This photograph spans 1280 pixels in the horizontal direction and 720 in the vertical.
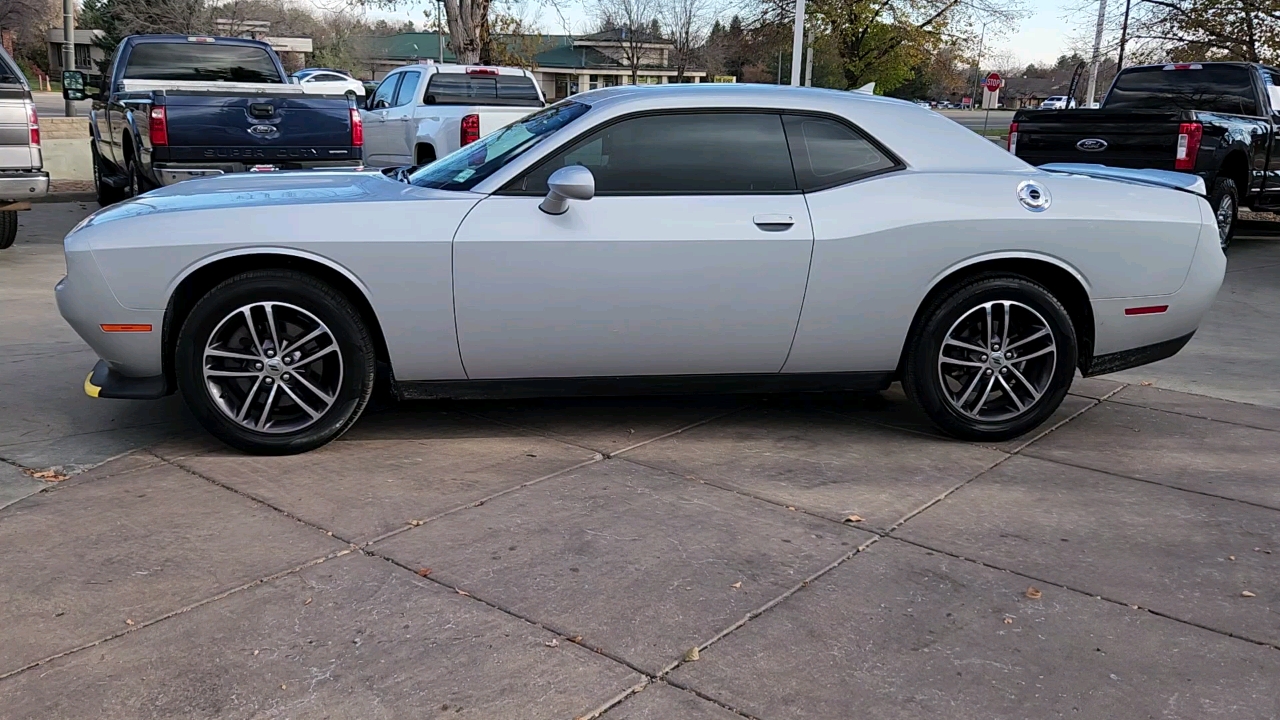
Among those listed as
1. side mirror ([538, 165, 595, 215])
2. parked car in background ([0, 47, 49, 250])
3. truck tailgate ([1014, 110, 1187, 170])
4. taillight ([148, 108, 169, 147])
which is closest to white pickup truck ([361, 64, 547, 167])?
taillight ([148, 108, 169, 147])

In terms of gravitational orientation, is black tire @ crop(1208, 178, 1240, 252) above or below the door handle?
below

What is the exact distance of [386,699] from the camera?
288 centimetres

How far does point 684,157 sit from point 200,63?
9.52 metres

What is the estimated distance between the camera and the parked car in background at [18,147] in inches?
332

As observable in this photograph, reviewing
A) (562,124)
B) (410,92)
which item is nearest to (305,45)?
(410,92)

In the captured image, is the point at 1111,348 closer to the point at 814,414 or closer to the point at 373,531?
the point at 814,414

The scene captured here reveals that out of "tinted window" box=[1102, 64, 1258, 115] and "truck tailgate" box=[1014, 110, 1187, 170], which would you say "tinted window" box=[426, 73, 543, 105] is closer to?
"truck tailgate" box=[1014, 110, 1187, 170]

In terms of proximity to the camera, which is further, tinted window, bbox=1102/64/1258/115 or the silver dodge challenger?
tinted window, bbox=1102/64/1258/115

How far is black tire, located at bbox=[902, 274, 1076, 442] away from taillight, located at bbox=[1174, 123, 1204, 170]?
6.63 meters

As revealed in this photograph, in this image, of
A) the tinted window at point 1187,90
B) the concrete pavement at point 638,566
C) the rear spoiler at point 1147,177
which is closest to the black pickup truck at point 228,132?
the concrete pavement at point 638,566

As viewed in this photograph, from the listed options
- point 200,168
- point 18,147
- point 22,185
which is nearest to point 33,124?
point 18,147

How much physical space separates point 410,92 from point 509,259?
991 cm

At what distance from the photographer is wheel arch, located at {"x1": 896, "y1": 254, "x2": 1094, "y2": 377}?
16.1ft

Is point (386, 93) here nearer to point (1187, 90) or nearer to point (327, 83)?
point (327, 83)
